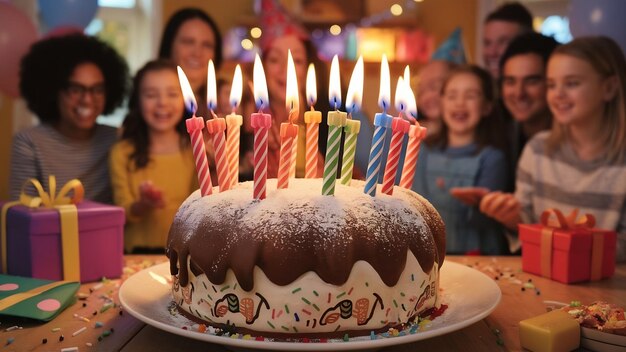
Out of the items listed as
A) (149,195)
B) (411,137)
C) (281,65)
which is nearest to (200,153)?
(411,137)

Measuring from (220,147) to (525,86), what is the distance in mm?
1761

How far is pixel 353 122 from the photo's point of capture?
1.31m

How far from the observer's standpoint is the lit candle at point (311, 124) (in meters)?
1.37

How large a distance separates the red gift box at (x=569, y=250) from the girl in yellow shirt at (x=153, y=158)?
4.92 ft

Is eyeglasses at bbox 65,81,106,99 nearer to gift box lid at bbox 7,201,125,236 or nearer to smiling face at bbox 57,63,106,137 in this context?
smiling face at bbox 57,63,106,137

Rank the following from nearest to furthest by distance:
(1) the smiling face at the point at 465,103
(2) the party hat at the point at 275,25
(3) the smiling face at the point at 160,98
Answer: (3) the smiling face at the point at 160,98, (1) the smiling face at the point at 465,103, (2) the party hat at the point at 275,25

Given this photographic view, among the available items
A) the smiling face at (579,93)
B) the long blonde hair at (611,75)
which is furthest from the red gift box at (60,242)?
the long blonde hair at (611,75)

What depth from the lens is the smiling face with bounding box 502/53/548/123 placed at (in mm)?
2664

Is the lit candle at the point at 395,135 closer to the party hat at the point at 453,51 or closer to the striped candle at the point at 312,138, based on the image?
the striped candle at the point at 312,138

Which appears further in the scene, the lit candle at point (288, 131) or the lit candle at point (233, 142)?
the lit candle at point (233, 142)

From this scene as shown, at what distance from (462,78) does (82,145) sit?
1713mm

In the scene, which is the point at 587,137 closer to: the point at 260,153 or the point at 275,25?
the point at 275,25

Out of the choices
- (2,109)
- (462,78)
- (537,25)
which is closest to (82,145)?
(2,109)

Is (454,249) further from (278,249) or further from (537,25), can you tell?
(278,249)
